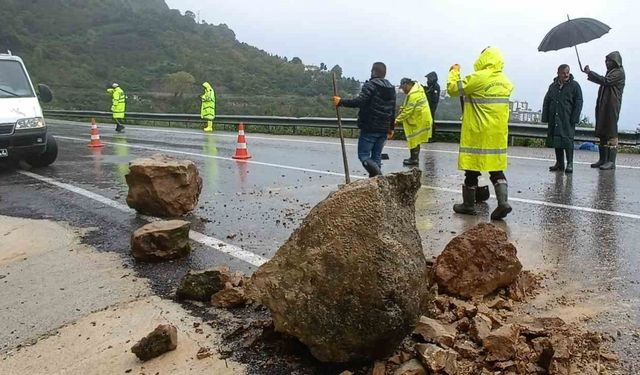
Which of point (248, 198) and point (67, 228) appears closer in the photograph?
point (67, 228)

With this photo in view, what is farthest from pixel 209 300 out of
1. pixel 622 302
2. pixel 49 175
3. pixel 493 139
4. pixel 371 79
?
pixel 49 175

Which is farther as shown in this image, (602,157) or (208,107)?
(208,107)

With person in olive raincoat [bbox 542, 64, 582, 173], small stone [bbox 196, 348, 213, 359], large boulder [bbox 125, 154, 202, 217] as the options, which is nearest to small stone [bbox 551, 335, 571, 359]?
small stone [bbox 196, 348, 213, 359]

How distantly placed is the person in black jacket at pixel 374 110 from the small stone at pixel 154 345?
194 inches

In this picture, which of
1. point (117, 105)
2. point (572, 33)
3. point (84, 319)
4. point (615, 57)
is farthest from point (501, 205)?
point (117, 105)

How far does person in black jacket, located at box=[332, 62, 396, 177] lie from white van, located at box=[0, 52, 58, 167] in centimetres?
604

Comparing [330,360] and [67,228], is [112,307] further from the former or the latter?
[67,228]

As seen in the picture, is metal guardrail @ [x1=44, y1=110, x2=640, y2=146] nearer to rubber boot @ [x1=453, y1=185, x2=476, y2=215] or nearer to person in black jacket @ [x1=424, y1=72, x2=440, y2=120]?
person in black jacket @ [x1=424, y1=72, x2=440, y2=120]

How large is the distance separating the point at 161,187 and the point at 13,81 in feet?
19.9

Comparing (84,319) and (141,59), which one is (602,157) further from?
(141,59)

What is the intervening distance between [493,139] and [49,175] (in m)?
7.48

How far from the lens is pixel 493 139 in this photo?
627 cm

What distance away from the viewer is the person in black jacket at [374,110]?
784 cm

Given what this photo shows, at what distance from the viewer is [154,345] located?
3301 mm
